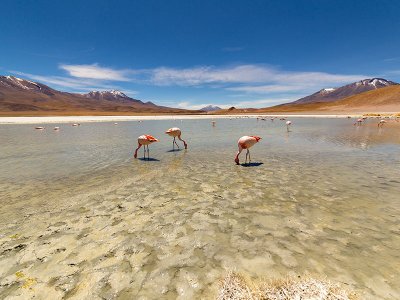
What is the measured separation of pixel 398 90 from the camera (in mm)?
116750

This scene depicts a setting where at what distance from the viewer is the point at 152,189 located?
8141 millimetres

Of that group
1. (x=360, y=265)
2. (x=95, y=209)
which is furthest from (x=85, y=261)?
(x=360, y=265)

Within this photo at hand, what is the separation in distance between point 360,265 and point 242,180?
200 inches

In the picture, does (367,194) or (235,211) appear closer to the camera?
(235,211)

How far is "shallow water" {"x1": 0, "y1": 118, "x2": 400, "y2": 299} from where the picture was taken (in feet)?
12.5

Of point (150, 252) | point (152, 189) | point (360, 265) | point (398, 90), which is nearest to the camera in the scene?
point (360, 265)

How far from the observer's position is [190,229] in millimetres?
5363

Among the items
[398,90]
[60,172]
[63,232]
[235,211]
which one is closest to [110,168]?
[60,172]

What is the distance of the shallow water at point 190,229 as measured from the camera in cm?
381

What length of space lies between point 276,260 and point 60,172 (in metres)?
9.86

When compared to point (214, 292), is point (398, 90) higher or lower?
higher

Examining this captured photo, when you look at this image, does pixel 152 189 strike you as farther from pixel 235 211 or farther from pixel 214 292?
pixel 214 292

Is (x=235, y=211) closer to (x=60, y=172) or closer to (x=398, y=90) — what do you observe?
(x=60, y=172)

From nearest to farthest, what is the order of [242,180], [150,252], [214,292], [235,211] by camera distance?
[214,292], [150,252], [235,211], [242,180]
